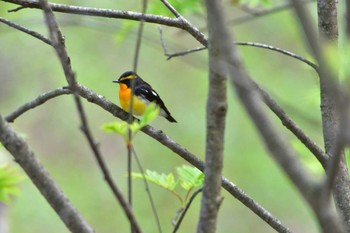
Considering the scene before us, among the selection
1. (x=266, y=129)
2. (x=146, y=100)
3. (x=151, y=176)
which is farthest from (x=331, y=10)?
(x=146, y=100)

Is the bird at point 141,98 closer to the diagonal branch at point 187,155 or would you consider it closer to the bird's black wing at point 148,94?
the bird's black wing at point 148,94

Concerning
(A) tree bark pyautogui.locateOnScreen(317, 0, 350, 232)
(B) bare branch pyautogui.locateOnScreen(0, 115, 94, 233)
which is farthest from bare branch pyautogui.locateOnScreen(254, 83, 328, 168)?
(B) bare branch pyautogui.locateOnScreen(0, 115, 94, 233)

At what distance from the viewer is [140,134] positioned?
7.91 metres

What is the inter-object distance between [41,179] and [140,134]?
673 cm

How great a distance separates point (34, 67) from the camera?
7.75 m

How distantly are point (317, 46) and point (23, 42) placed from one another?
705 centimetres

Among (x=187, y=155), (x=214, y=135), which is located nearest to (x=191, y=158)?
(x=187, y=155)

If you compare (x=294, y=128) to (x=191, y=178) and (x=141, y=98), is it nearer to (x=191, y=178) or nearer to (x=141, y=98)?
(x=191, y=178)

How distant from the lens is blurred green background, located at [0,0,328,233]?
7.27m

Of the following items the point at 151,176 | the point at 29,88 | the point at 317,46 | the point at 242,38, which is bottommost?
the point at 29,88

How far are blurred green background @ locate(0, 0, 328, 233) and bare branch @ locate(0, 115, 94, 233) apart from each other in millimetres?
5757

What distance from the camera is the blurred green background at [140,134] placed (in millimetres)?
7266

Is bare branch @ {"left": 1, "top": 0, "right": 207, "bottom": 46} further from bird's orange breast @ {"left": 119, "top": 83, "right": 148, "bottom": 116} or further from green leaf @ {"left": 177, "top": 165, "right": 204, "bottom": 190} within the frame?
bird's orange breast @ {"left": 119, "top": 83, "right": 148, "bottom": 116}

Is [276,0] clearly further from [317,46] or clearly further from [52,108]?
[317,46]
